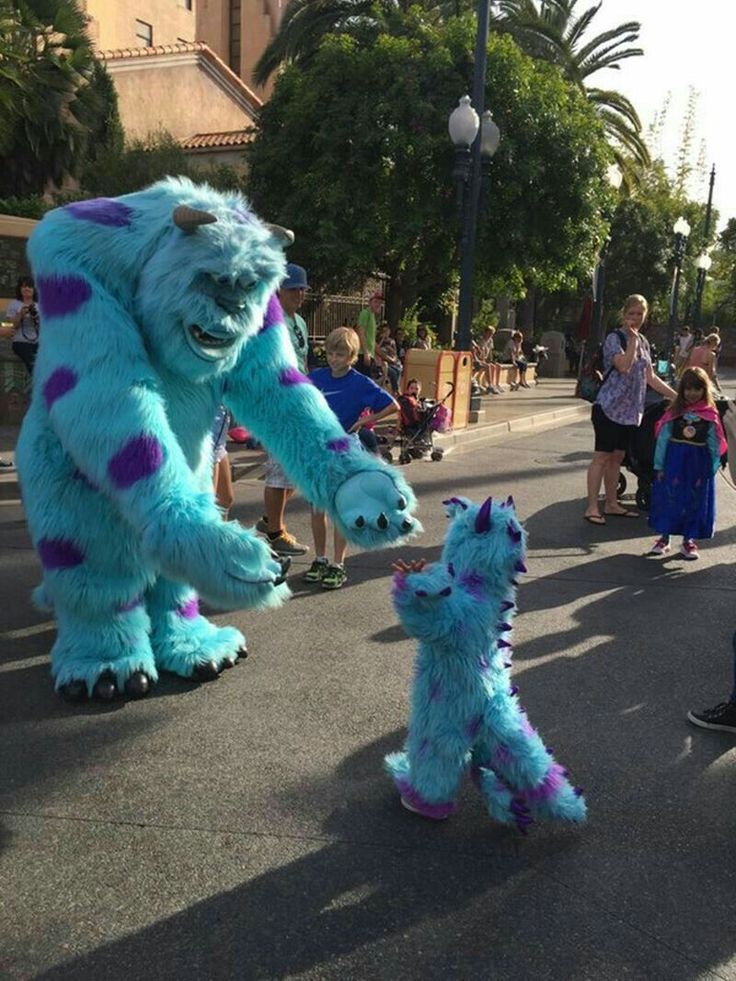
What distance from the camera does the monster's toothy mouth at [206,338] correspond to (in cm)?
285

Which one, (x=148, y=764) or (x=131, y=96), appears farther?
(x=131, y=96)

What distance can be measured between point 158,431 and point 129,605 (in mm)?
1064

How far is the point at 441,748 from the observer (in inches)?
100

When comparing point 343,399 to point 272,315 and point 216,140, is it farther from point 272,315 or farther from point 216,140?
point 216,140

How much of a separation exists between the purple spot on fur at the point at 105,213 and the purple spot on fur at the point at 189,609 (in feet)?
5.13

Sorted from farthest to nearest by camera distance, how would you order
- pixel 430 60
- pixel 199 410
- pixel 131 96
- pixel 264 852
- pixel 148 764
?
pixel 131 96
pixel 430 60
pixel 199 410
pixel 148 764
pixel 264 852

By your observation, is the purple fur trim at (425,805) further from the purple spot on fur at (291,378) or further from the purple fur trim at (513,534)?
the purple spot on fur at (291,378)

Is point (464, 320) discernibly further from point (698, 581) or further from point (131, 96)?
point (131, 96)

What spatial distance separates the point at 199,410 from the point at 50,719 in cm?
131

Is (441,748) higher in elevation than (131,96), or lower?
lower

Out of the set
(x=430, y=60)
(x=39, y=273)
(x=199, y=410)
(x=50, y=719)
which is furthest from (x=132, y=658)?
(x=430, y=60)

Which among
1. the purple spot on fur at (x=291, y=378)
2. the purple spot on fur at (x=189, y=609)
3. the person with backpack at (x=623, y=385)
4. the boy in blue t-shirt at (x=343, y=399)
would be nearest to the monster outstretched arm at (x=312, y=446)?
the purple spot on fur at (x=291, y=378)

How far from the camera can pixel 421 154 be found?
1422 centimetres

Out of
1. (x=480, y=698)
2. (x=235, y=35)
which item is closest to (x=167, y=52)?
(x=235, y=35)
